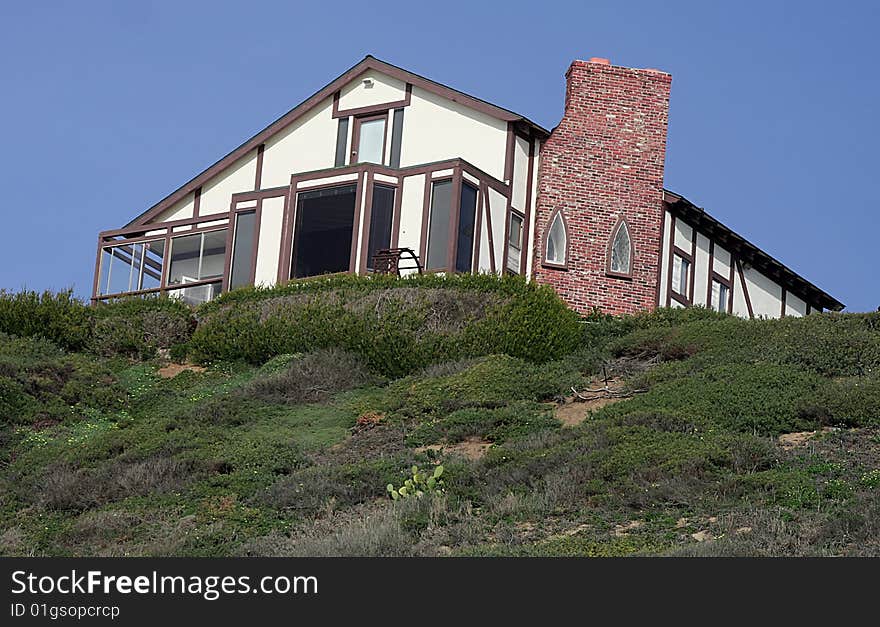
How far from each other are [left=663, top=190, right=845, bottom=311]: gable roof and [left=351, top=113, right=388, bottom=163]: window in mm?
6558

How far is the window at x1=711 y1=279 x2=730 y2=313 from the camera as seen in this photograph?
33.4 metres

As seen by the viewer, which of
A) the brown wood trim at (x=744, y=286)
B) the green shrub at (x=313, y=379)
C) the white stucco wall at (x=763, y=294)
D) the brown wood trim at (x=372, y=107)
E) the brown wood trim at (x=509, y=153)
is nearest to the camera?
the green shrub at (x=313, y=379)

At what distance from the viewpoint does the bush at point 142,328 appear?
89.7 ft

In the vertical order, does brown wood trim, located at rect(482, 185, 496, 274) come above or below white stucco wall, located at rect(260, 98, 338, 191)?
below

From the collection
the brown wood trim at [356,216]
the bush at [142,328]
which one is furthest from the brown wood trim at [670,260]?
the bush at [142,328]

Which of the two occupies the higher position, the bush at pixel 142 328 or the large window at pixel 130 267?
the large window at pixel 130 267

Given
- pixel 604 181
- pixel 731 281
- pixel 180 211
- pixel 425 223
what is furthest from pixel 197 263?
pixel 731 281

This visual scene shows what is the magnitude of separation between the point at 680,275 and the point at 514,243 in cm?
452

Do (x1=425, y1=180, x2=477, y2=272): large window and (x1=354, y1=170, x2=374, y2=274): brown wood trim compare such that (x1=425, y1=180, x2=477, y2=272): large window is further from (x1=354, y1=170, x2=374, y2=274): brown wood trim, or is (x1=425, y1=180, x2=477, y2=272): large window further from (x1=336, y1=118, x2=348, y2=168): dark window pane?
(x1=336, y1=118, x2=348, y2=168): dark window pane

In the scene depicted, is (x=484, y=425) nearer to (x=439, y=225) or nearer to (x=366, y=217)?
(x=439, y=225)

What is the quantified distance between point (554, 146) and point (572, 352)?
6445 millimetres

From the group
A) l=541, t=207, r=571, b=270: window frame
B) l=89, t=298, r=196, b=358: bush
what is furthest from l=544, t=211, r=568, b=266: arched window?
l=89, t=298, r=196, b=358: bush

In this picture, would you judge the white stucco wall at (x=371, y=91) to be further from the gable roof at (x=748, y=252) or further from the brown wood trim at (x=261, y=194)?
the gable roof at (x=748, y=252)

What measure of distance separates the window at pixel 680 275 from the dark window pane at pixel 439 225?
6255 millimetres
